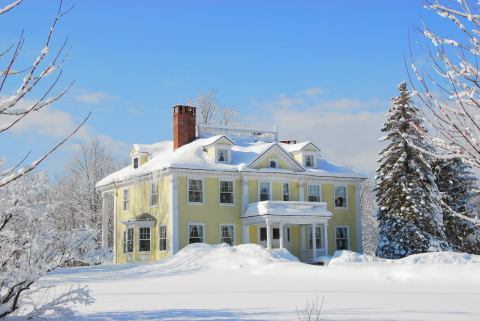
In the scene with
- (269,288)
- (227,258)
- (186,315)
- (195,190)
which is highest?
(195,190)

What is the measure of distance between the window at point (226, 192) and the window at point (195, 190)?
51.3 inches

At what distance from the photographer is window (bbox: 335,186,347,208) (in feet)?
123

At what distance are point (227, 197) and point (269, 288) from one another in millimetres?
17700

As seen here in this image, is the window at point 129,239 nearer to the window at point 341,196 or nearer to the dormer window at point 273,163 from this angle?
the dormer window at point 273,163

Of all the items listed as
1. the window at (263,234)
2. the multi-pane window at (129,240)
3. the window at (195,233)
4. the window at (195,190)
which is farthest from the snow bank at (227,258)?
the multi-pane window at (129,240)

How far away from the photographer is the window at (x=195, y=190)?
33.0 metres

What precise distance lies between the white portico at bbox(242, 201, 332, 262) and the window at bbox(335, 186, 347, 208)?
2402mm

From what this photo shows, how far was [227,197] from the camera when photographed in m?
34.1

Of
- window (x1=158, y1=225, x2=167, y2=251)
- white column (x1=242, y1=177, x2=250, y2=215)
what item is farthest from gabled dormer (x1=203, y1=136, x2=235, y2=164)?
window (x1=158, y1=225, x2=167, y2=251)

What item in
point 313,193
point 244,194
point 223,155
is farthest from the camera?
point 313,193

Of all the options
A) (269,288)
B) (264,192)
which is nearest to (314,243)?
(264,192)

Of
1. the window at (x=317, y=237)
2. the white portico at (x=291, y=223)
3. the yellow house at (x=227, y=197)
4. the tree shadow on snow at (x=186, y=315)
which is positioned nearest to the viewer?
the tree shadow on snow at (x=186, y=315)

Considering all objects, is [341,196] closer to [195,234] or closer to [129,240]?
[195,234]

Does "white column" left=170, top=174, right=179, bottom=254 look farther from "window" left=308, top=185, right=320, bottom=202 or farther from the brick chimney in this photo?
"window" left=308, top=185, right=320, bottom=202
